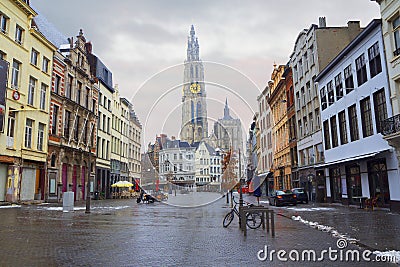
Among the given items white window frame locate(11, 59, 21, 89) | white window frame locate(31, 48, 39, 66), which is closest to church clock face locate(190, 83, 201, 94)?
white window frame locate(11, 59, 21, 89)

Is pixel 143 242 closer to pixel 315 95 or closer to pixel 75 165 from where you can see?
pixel 315 95

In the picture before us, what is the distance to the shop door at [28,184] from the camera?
31516mm

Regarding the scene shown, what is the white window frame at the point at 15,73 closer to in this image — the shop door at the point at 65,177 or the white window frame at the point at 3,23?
the white window frame at the point at 3,23

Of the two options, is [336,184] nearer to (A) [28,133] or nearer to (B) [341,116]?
(B) [341,116]

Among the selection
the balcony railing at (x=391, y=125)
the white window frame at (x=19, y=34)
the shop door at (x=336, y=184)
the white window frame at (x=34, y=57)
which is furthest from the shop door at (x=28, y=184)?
the balcony railing at (x=391, y=125)

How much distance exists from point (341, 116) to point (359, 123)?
404 centimetres

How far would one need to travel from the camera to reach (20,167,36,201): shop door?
31.5 meters

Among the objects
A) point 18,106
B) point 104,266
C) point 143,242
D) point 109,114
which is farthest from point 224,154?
point 109,114

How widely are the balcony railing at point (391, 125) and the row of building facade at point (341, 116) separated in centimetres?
6

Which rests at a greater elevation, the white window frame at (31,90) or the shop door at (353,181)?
the white window frame at (31,90)

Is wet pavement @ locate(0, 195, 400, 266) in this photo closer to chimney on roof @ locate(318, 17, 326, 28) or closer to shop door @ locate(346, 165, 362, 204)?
shop door @ locate(346, 165, 362, 204)

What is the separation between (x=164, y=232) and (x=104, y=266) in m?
6.11

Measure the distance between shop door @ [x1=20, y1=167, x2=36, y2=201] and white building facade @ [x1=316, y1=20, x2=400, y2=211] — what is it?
27902mm

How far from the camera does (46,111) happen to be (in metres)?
35.7
